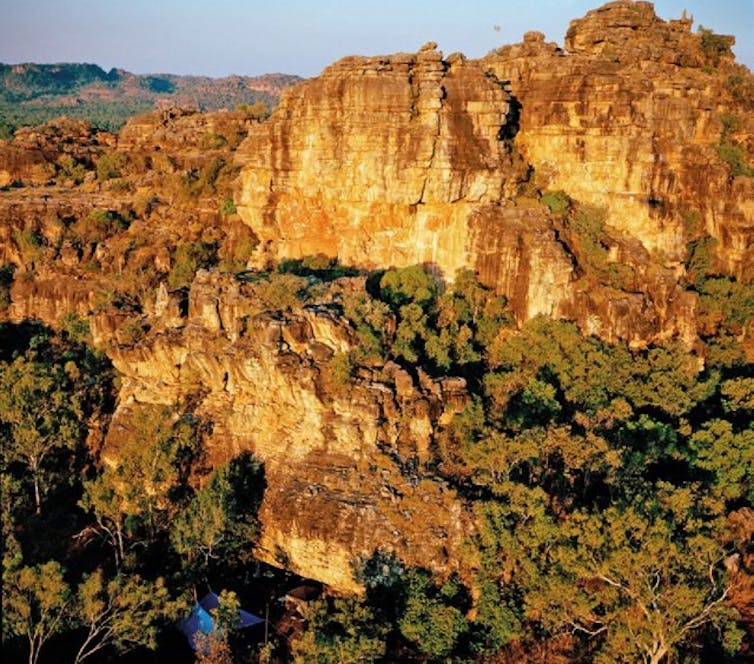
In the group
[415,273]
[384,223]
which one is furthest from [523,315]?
[384,223]

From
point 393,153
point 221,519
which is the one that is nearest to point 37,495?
point 221,519

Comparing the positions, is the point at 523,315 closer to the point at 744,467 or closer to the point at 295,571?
the point at 744,467

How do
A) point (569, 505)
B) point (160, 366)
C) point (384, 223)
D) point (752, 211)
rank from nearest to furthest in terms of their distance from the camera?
point (569, 505)
point (160, 366)
point (384, 223)
point (752, 211)

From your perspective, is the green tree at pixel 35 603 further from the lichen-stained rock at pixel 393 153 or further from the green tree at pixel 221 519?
the lichen-stained rock at pixel 393 153

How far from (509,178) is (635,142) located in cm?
643

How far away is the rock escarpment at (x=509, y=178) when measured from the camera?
3325 centimetres

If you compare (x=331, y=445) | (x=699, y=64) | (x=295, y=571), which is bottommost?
(x=295, y=571)

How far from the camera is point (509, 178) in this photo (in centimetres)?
3475

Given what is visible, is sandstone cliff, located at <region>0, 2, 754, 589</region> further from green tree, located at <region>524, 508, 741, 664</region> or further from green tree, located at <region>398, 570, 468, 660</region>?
green tree, located at <region>524, 508, 741, 664</region>

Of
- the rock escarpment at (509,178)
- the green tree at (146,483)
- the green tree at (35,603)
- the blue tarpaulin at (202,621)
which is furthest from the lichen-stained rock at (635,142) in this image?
the green tree at (35,603)

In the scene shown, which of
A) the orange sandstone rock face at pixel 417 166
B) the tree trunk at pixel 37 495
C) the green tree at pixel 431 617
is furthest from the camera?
the orange sandstone rock face at pixel 417 166

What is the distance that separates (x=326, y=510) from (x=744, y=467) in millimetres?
15321

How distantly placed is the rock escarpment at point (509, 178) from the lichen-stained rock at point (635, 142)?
8cm

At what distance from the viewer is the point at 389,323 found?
27.8 metres
